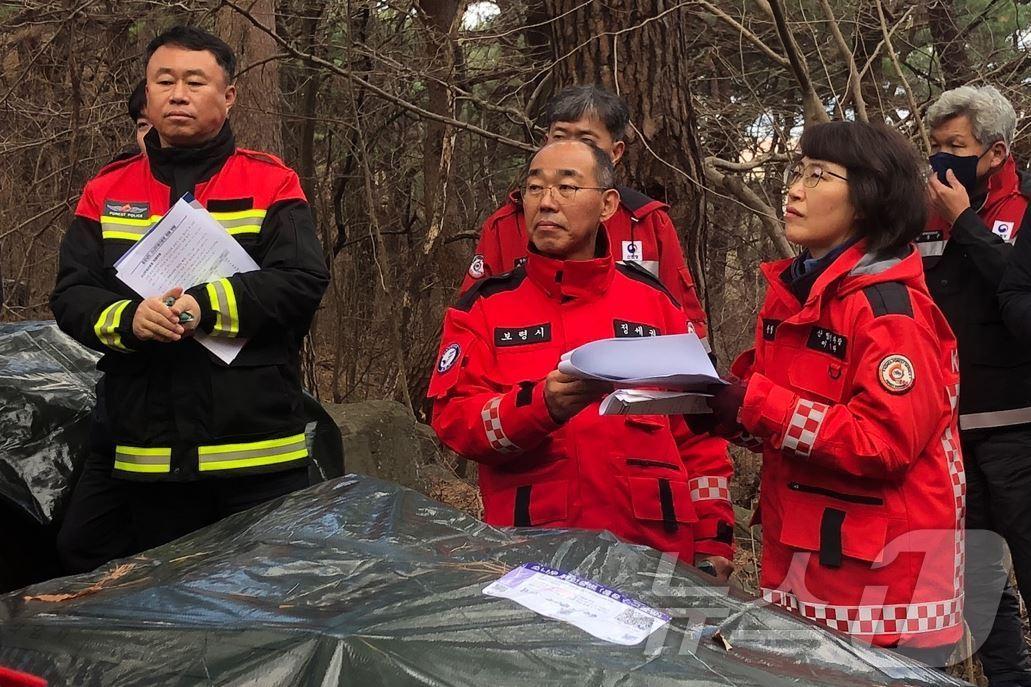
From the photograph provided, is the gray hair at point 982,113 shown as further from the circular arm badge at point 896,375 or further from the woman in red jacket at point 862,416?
the circular arm badge at point 896,375

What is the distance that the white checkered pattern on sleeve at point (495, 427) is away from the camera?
2.49 meters

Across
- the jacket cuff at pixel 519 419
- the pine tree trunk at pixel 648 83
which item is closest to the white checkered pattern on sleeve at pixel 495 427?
the jacket cuff at pixel 519 419

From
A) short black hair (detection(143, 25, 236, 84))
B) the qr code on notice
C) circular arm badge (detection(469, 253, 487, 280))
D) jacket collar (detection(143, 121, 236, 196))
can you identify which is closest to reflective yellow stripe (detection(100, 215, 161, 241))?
jacket collar (detection(143, 121, 236, 196))

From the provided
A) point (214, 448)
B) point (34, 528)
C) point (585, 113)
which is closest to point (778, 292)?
point (585, 113)

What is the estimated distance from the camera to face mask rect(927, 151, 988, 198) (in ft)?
11.3

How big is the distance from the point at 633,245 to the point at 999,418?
1232 millimetres

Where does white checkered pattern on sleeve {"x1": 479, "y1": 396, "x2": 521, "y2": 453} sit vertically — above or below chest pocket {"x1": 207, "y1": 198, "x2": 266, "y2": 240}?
below

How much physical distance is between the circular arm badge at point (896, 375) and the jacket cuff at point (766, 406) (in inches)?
7.2

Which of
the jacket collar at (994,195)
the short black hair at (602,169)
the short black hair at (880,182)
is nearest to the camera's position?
the short black hair at (880,182)

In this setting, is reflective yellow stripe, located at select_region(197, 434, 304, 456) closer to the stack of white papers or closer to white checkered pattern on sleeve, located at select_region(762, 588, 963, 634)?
the stack of white papers

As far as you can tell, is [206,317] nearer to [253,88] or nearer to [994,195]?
[994,195]

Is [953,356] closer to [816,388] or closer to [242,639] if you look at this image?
[816,388]

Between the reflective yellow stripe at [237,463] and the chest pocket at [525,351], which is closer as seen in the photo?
the chest pocket at [525,351]

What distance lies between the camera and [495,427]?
250cm
